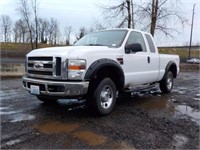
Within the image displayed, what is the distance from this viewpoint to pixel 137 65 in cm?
692

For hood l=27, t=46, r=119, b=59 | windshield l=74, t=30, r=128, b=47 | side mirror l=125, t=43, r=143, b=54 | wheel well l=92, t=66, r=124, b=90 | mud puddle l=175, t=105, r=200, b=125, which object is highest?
windshield l=74, t=30, r=128, b=47

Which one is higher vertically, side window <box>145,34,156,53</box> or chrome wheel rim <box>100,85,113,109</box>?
side window <box>145,34,156,53</box>

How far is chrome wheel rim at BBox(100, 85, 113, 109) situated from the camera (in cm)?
581

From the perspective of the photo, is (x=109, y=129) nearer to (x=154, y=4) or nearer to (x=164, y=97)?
(x=164, y=97)

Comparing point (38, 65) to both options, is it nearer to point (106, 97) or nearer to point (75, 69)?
point (75, 69)

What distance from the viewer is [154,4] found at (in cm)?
2462

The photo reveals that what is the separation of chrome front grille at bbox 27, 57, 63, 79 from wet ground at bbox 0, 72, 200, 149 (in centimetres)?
91

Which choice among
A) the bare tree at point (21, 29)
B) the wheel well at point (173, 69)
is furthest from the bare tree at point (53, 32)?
the wheel well at point (173, 69)

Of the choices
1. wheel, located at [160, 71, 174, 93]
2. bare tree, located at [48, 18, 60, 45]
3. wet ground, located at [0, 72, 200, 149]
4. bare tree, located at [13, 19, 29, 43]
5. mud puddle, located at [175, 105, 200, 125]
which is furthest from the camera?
bare tree, located at [48, 18, 60, 45]

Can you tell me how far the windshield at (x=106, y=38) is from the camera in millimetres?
6597

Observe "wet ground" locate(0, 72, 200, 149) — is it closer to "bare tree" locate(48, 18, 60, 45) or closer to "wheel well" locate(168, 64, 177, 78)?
"wheel well" locate(168, 64, 177, 78)

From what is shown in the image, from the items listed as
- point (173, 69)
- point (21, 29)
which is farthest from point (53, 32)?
point (173, 69)

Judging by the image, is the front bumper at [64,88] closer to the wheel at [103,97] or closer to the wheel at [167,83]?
the wheel at [103,97]

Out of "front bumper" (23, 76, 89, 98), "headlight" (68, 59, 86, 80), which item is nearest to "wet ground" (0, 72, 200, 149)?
"front bumper" (23, 76, 89, 98)
